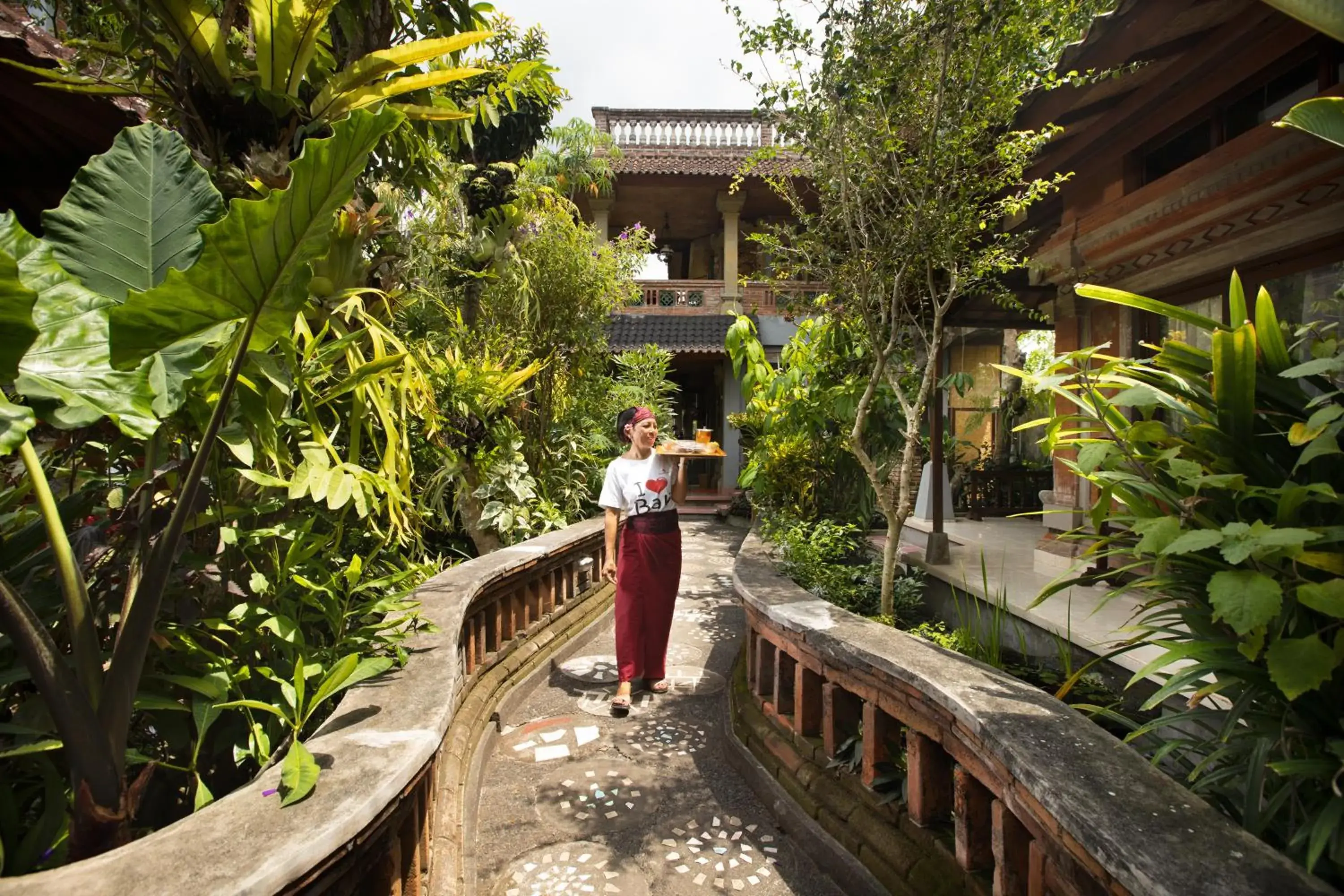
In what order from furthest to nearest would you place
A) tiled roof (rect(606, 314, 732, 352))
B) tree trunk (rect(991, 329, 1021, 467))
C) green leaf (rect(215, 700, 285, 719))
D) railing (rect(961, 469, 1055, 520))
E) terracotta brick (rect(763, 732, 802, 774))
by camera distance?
tiled roof (rect(606, 314, 732, 352)) < tree trunk (rect(991, 329, 1021, 467)) < railing (rect(961, 469, 1055, 520)) < terracotta brick (rect(763, 732, 802, 774)) < green leaf (rect(215, 700, 285, 719))

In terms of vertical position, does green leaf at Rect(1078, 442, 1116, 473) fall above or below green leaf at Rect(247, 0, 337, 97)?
below

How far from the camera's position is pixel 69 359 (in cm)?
107

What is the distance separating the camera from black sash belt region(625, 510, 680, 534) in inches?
143

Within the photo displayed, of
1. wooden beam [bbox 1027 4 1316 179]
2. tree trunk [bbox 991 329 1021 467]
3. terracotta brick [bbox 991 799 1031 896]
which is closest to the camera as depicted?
terracotta brick [bbox 991 799 1031 896]

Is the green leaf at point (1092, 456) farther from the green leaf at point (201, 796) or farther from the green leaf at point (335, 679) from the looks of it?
the green leaf at point (201, 796)

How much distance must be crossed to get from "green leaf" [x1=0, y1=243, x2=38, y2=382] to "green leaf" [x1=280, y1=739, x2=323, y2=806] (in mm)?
756

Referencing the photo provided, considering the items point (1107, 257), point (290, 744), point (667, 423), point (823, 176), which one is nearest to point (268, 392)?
point (290, 744)

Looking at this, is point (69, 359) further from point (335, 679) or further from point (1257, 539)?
point (1257, 539)

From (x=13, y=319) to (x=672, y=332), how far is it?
11.8m

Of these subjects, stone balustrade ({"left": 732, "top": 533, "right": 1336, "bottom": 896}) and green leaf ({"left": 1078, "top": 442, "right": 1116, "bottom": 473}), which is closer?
stone balustrade ({"left": 732, "top": 533, "right": 1336, "bottom": 896})

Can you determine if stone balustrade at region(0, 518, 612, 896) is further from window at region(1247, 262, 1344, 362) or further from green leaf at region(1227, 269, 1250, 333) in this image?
window at region(1247, 262, 1344, 362)

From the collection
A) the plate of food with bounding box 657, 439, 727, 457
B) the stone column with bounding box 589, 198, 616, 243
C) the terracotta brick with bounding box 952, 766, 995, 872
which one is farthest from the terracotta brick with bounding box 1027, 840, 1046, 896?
the stone column with bounding box 589, 198, 616, 243

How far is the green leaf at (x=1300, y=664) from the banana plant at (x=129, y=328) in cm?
161

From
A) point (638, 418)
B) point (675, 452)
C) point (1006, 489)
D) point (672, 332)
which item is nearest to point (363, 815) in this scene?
point (675, 452)
